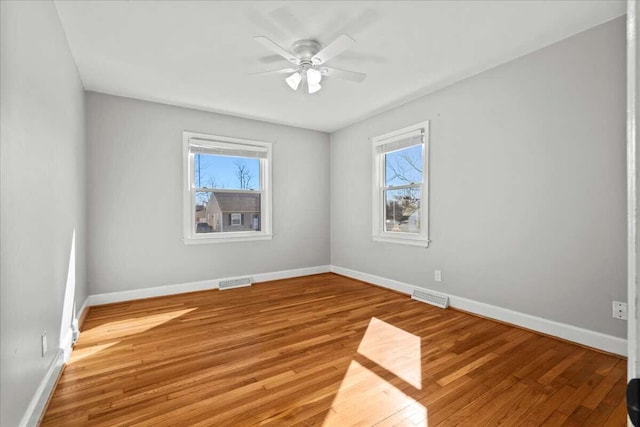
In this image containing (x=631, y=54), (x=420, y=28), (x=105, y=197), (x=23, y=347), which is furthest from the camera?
(x=105, y=197)

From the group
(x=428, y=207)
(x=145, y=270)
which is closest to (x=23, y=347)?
(x=145, y=270)

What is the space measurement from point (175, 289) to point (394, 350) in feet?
9.88

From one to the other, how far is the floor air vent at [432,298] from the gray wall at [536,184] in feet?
0.30

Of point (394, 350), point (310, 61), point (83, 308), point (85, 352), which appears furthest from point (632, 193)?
point (83, 308)

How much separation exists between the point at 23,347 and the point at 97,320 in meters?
1.91

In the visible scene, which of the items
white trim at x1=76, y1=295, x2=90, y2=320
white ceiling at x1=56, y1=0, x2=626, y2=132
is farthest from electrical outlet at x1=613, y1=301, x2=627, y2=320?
white trim at x1=76, y1=295, x2=90, y2=320

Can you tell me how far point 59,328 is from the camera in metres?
2.19

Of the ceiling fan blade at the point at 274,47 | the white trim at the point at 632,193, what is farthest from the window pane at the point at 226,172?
the white trim at the point at 632,193

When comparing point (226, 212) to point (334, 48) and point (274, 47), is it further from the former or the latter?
point (334, 48)

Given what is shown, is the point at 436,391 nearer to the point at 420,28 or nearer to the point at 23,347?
the point at 23,347

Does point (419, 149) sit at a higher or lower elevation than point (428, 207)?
higher

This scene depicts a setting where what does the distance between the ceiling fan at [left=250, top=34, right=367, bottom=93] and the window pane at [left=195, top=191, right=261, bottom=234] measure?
2194 mm

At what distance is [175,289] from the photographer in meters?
4.12

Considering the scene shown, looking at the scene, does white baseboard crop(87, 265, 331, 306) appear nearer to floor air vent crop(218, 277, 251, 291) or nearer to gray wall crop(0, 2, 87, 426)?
floor air vent crop(218, 277, 251, 291)
